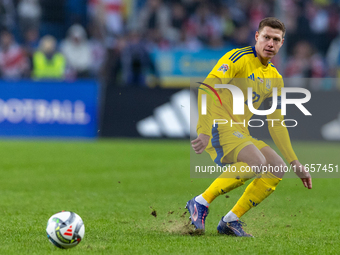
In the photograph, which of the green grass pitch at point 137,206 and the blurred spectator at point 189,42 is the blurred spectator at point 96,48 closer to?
the blurred spectator at point 189,42

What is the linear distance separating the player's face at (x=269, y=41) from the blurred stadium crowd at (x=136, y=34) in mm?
9359

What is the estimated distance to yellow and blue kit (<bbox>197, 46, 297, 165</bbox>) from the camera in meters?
4.99

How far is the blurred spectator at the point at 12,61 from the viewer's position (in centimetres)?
1502

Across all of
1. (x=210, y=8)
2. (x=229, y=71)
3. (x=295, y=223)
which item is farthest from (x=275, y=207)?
(x=210, y=8)

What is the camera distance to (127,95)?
46.6 feet

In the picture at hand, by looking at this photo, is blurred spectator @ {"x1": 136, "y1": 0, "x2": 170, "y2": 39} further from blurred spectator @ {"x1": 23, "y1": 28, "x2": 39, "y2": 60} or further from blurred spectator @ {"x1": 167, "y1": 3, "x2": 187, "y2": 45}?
blurred spectator @ {"x1": 23, "y1": 28, "x2": 39, "y2": 60}

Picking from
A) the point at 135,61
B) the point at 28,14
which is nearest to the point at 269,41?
the point at 135,61

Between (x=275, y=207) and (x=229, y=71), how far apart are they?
8.02ft

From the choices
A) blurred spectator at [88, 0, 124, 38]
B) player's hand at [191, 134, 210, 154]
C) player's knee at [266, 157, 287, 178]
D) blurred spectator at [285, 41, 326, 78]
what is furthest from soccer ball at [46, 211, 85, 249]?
blurred spectator at [285, 41, 326, 78]

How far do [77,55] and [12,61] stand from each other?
5.57 ft

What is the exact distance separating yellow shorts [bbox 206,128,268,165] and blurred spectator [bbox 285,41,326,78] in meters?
11.2

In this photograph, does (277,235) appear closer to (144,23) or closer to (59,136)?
(59,136)

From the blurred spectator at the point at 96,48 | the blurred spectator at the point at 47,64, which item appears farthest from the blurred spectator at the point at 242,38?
the blurred spectator at the point at 47,64

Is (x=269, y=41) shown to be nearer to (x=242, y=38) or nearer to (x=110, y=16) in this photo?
(x=110, y=16)
